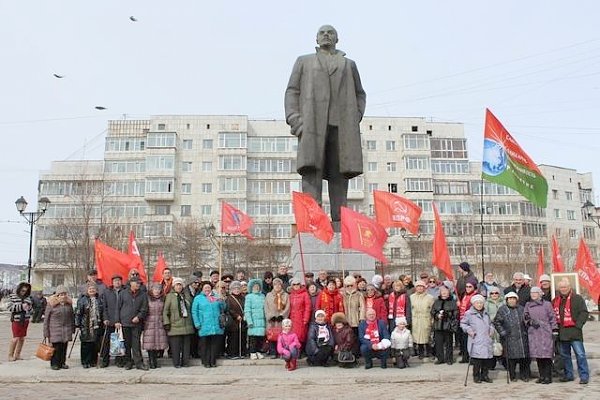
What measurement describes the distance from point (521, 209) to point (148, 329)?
207 ft

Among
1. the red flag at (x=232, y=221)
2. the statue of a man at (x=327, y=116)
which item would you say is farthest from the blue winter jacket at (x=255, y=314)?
the red flag at (x=232, y=221)

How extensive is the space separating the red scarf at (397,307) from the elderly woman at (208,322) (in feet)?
10.9

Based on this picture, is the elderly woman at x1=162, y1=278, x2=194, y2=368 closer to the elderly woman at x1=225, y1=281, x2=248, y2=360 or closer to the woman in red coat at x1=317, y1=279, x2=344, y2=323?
the elderly woman at x1=225, y1=281, x2=248, y2=360

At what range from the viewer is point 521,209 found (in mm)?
67375

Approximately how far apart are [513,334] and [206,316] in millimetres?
5534

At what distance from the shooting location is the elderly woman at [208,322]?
36.4 ft

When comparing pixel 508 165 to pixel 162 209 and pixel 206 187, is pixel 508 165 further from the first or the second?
pixel 162 209

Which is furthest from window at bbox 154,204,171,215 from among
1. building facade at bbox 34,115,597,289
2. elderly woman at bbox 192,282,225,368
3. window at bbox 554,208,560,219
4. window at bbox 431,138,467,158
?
elderly woman at bbox 192,282,225,368

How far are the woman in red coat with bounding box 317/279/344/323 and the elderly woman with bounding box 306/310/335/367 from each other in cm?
35

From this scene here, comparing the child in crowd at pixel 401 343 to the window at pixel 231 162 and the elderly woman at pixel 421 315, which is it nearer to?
the elderly woman at pixel 421 315

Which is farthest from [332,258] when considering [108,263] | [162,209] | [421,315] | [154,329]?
[162,209]

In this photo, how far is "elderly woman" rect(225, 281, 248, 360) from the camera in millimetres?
11695

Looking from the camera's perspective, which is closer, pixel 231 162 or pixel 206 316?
pixel 206 316

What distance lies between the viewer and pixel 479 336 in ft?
32.5
